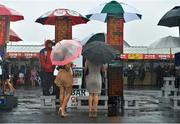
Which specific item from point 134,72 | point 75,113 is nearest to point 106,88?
point 75,113

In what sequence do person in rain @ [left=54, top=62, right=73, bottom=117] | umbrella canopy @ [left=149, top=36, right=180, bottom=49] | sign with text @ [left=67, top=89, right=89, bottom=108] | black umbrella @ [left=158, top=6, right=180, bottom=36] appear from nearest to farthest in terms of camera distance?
1. person in rain @ [left=54, top=62, right=73, bottom=117]
2. sign with text @ [left=67, top=89, right=89, bottom=108]
3. black umbrella @ [left=158, top=6, right=180, bottom=36]
4. umbrella canopy @ [left=149, top=36, right=180, bottom=49]

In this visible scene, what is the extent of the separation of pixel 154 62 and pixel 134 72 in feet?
9.62

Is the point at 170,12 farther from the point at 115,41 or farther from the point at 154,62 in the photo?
the point at 154,62

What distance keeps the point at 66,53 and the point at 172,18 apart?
15.4ft

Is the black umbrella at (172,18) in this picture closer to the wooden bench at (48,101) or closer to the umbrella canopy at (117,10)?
the umbrella canopy at (117,10)

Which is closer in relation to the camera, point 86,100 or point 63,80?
point 63,80

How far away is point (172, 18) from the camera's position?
626 inches

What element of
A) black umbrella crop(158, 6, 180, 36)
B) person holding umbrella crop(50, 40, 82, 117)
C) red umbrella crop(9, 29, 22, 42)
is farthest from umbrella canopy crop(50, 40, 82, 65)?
red umbrella crop(9, 29, 22, 42)

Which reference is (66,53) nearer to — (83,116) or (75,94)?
(83,116)

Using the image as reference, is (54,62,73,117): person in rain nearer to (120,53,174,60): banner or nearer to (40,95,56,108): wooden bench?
(40,95,56,108): wooden bench

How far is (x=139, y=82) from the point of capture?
1539 inches

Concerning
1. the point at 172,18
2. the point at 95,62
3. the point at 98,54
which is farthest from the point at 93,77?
the point at 172,18

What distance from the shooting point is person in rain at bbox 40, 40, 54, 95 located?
15.6 metres

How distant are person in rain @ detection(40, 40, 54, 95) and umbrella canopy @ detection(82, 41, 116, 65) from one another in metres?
2.92
